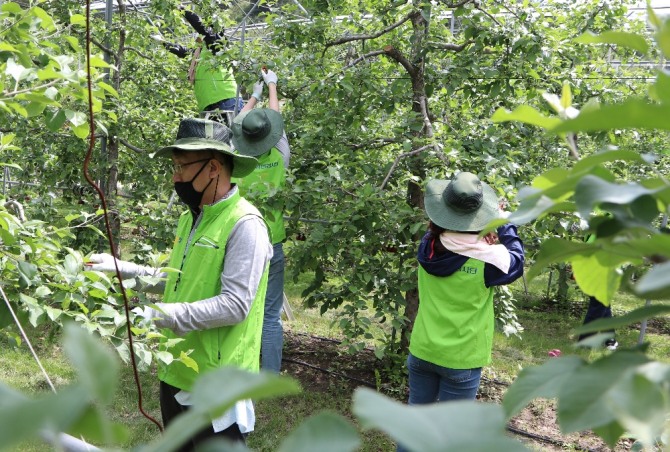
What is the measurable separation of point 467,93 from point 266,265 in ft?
7.40

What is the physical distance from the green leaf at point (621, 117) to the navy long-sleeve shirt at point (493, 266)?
8.15 ft

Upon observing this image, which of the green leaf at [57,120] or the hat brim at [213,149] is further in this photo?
the hat brim at [213,149]

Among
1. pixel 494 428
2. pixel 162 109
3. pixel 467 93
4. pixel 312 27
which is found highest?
pixel 494 428

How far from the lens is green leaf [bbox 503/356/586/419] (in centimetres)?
53

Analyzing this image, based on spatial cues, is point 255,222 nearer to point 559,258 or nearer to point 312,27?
point 559,258

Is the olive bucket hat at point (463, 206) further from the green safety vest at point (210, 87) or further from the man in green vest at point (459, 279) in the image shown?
the green safety vest at point (210, 87)

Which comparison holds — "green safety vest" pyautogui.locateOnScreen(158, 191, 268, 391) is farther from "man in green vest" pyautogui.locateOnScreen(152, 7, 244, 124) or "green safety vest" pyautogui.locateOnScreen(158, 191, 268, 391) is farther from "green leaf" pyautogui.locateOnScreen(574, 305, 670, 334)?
"man in green vest" pyautogui.locateOnScreen(152, 7, 244, 124)

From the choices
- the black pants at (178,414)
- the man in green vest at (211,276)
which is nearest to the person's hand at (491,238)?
the man in green vest at (211,276)

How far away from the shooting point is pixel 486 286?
3.04m

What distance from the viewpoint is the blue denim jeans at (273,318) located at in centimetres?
437

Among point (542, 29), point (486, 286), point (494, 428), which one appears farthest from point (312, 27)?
point (494, 428)

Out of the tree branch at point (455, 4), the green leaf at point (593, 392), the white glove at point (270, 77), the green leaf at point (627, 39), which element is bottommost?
the white glove at point (270, 77)

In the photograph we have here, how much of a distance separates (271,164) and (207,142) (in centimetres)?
178

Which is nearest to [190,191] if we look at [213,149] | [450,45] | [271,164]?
[213,149]
